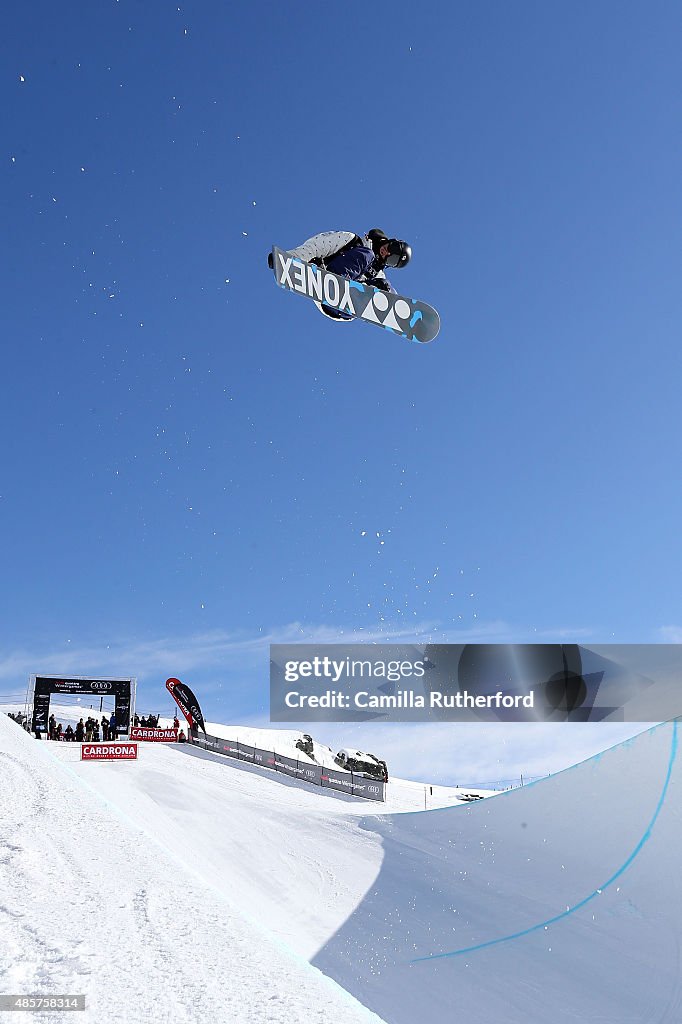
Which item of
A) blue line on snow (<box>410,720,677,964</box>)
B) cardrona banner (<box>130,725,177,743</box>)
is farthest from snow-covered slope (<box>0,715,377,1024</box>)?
cardrona banner (<box>130,725,177,743</box>)

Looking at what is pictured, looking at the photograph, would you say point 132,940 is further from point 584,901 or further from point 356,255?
point 356,255

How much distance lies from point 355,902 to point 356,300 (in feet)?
23.5

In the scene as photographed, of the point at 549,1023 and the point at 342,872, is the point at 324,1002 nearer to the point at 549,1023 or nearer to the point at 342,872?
the point at 549,1023

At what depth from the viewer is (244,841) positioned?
32.7 ft

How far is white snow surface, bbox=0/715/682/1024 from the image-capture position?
4586mm

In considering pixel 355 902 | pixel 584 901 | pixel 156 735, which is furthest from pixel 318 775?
pixel 584 901

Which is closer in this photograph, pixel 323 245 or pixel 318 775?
pixel 323 245

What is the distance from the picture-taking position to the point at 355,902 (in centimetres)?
788

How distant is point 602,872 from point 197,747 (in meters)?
16.7

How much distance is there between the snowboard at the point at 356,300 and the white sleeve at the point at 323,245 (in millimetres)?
95

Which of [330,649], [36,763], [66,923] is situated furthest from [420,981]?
[330,649]

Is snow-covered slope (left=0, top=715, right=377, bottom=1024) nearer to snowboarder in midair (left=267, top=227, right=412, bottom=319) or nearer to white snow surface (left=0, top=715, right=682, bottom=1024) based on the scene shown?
white snow surface (left=0, top=715, right=682, bottom=1024)

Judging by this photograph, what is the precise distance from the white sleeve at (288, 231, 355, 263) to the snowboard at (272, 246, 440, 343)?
0.10 metres

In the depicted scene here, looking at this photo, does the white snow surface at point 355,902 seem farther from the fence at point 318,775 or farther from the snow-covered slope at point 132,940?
the fence at point 318,775
